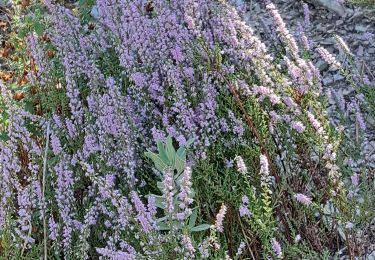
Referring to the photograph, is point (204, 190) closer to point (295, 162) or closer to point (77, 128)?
point (295, 162)

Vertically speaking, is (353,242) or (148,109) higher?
(148,109)

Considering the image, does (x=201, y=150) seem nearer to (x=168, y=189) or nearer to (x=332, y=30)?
(x=168, y=189)

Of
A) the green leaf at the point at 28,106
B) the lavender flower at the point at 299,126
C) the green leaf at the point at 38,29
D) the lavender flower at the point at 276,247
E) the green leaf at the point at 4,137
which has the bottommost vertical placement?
the lavender flower at the point at 276,247

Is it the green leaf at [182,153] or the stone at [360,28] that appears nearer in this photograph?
the green leaf at [182,153]

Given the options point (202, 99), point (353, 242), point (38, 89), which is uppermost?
point (38, 89)

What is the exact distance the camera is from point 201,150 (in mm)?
2422

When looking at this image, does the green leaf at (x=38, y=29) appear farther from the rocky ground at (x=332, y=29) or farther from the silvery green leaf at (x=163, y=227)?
the silvery green leaf at (x=163, y=227)

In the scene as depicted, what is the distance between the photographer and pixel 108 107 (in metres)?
2.41

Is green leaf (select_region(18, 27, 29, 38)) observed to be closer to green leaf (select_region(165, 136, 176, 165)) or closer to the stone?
green leaf (select_region(165, 136, 176, 165))

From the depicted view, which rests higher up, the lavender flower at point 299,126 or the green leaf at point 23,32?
the green leaf at point 23,32

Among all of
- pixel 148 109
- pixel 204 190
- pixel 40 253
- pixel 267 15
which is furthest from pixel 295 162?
pixel 267 15

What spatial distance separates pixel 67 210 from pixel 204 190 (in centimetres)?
57

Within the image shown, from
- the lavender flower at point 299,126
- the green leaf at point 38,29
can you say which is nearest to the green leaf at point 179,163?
the lavender flower at point 299,126

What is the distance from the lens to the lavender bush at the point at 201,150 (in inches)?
88.4
